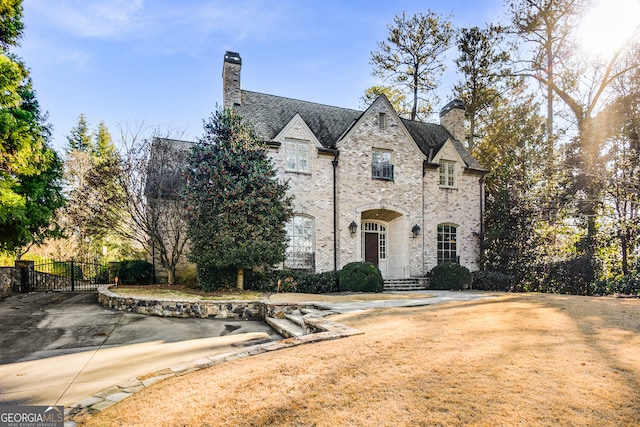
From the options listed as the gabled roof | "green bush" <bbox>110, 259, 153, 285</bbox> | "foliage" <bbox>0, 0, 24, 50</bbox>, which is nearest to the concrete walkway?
"green bush" <bbox>110, 259, 153, 285</bbox>

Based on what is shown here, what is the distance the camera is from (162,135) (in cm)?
1628

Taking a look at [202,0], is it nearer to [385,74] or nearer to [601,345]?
[601,345]

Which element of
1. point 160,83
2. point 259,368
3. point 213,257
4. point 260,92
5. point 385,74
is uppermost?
point 385,74

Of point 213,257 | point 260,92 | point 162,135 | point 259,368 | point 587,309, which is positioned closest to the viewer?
point 259,368

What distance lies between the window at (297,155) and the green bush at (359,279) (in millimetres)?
4793

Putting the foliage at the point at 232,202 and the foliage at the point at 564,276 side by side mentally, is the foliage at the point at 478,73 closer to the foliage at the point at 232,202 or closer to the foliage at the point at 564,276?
the foliage at the point at 564,276

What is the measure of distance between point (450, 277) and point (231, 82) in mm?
13245

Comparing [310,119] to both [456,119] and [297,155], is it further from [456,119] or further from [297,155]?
[456,119]

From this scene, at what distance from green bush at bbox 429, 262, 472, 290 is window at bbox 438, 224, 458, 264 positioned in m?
1.95

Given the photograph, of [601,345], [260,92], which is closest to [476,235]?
[260,92]

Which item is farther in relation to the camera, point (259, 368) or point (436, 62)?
point (436, 62)

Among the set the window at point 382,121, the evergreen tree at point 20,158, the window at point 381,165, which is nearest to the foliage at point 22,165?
the evergreen tree at point 20,158

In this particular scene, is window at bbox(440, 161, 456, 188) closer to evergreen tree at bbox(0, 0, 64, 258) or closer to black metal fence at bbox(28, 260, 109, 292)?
evergreen tree at bbox(0, 0, 64, 258)

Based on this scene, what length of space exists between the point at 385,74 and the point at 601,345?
84.8 ft
